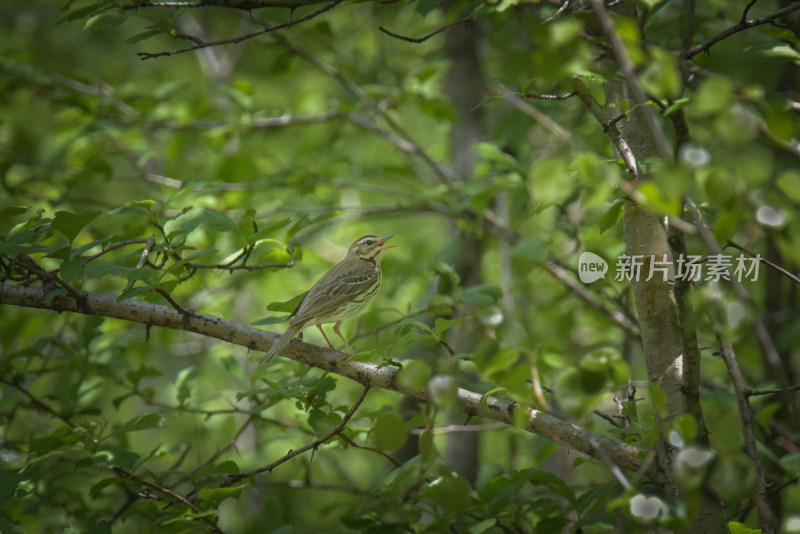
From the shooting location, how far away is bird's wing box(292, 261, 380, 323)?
11.4 ft

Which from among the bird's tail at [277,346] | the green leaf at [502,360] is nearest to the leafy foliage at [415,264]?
the green leaf at [502,360]

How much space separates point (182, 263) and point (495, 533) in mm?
1635

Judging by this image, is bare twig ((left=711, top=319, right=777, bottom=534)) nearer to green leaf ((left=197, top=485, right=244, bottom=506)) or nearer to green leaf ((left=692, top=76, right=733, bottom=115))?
green leaf ((left=692, top=76, right=733, bottom=115))

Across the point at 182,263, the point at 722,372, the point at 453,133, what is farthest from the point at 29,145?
the point at 722,372

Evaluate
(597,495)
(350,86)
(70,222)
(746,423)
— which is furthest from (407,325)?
(350,86)

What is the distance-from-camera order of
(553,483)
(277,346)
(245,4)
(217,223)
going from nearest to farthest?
(553,483) → (245,4) → (217,223) → (277,346)

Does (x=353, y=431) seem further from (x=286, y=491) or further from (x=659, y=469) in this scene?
(x=286, y=491)

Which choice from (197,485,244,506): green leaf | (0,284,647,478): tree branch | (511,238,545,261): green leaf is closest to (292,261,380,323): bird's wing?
(0,284,647,478): tree branch

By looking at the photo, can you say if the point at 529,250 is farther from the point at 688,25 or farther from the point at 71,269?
the point at 71,269

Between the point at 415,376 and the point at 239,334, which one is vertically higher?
the point at 415,376

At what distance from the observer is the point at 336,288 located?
379 cm

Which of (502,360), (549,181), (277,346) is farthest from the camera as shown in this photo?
(277,346)

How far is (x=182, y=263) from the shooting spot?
2223 mm

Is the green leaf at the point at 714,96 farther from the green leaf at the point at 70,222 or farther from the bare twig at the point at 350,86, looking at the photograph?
the bare twig at the point at 350,86
